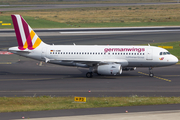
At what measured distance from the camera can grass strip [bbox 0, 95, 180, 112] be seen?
25147mm

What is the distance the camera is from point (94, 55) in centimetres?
4166

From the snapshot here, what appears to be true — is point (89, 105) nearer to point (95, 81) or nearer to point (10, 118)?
point (10, 118)

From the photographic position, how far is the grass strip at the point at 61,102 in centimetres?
2515

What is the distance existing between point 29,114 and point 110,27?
73.9 metres

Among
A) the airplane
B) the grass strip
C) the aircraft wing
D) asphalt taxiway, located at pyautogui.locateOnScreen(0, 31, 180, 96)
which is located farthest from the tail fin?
the grass strip

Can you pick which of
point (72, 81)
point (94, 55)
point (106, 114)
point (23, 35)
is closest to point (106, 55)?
point (94, 55)

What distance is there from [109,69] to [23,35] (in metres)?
13.6

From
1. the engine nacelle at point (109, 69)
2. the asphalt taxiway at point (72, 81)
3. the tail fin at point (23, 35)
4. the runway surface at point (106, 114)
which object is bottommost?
the runway surface at point (106, 114)

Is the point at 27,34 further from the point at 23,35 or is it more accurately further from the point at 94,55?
the point at 94,55

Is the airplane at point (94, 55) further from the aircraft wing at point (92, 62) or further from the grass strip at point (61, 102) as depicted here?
the grass strip at point (61, 102)

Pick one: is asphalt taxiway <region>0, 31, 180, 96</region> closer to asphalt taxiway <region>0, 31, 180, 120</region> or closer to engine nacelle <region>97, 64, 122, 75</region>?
asphalt taxiway <region>0, 31, 180, 120</region>

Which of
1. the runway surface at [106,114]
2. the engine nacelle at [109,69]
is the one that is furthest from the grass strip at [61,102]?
the engine nacelle at [109,69]

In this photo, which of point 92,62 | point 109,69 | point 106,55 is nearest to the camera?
point 109,69

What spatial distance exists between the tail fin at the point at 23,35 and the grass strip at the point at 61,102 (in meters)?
14.3
